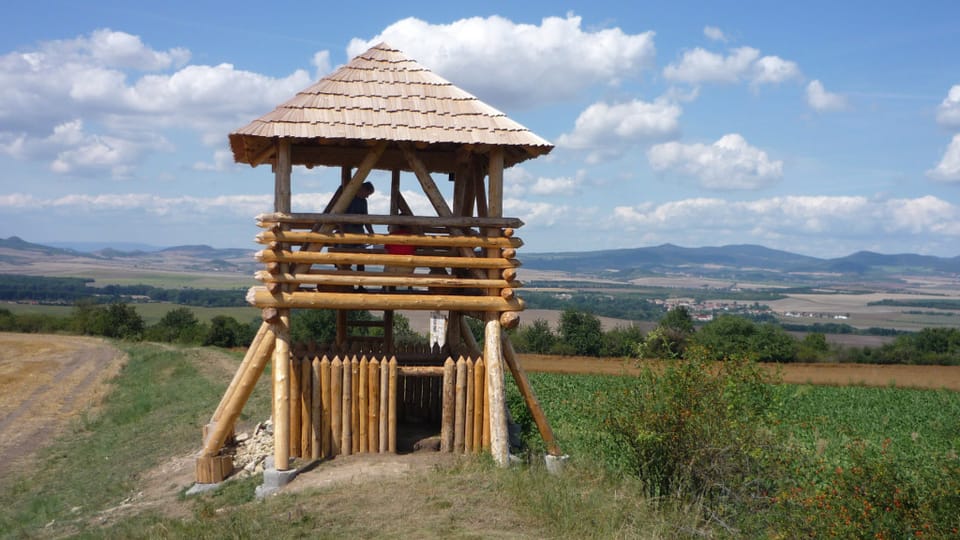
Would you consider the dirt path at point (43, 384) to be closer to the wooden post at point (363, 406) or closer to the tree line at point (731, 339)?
the wooden post at point (363, 406)

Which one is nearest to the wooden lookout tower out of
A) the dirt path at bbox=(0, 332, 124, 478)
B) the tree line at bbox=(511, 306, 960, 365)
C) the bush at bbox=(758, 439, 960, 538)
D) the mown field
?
the mown field

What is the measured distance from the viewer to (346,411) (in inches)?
453

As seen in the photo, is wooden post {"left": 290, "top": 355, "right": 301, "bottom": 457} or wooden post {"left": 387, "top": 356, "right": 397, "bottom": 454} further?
wooden post {"left": 387, "top": 356, "right": 397, "bottom": 454}

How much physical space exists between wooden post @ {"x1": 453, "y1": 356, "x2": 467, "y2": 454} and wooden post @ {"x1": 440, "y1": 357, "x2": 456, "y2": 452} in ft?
0.18

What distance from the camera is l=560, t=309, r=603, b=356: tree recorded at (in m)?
40.6

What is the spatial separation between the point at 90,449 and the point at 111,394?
9.35 m

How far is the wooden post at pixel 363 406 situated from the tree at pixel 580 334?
29153mm

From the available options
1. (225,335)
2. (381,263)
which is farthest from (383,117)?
(225,335)

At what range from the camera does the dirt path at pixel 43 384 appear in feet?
66.6

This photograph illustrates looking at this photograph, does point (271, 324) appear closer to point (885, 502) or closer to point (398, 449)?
point (398, 449)

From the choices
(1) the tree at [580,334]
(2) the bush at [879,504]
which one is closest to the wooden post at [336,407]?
(2) the bush at [879,504]

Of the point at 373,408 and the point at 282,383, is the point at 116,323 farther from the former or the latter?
the point at 373,408

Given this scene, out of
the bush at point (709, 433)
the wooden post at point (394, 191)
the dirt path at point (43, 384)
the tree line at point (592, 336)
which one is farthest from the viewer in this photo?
the tree line at point (592, 336)

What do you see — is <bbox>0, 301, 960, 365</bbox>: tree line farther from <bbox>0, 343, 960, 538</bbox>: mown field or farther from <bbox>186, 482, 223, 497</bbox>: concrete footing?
<bbox>186, 482, 223, 497</bbox>: concrete footing
